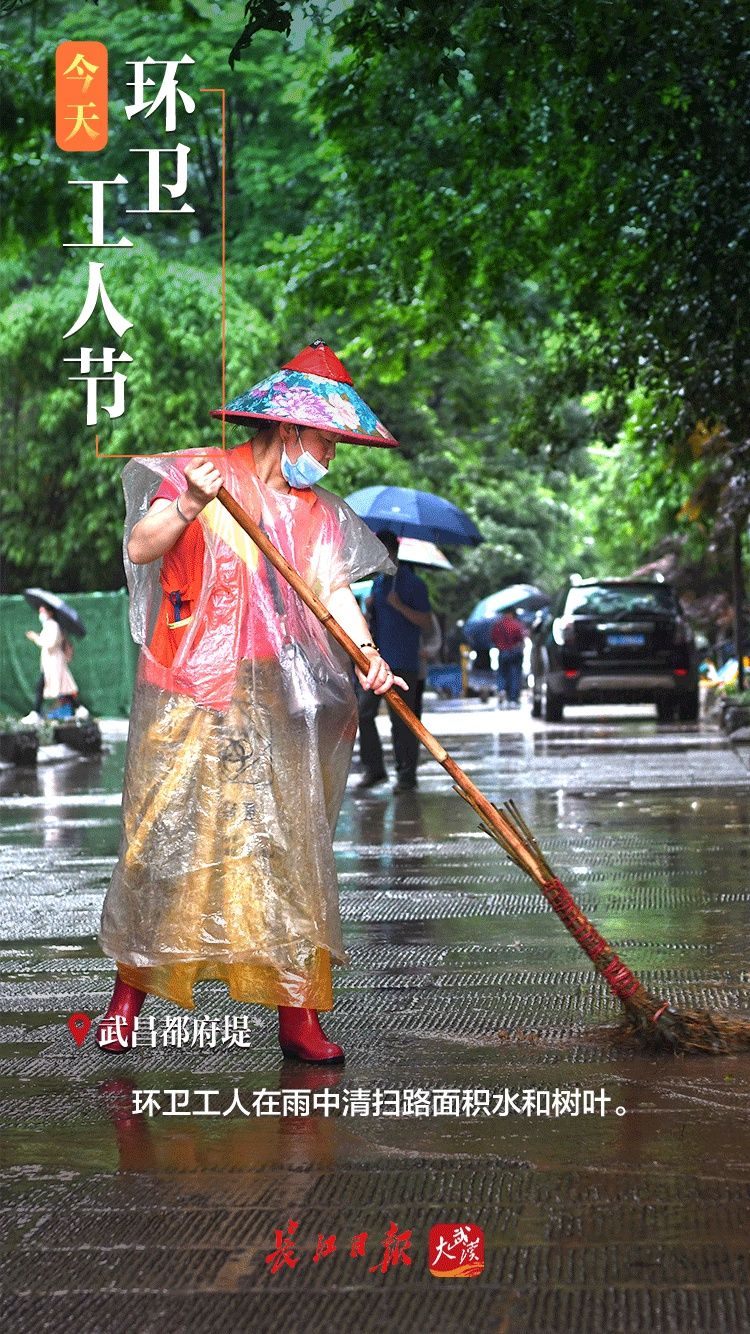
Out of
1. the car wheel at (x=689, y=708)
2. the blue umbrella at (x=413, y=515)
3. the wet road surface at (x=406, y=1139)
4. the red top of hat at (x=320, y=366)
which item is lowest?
the wet road surface at (x=406, y=1139)

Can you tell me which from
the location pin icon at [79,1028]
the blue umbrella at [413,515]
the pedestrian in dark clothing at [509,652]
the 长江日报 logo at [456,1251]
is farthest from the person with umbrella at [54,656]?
the 长江日报 logo at [456,1251]

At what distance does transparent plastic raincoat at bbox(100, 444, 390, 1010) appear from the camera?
18.1 feet

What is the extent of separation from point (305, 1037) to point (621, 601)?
2215 cm

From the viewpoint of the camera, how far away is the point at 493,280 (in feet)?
71.2

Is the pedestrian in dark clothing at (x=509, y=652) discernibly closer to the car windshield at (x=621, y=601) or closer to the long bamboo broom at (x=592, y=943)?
the car windshield at (x=621, y=601)

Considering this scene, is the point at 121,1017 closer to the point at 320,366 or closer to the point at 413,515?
the point at 320,366

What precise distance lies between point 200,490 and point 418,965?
2508 millimetres

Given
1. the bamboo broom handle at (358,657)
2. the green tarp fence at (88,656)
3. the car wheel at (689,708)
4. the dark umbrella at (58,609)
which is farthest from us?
the green tarp fence at (88,656)

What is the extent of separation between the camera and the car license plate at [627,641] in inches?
1065

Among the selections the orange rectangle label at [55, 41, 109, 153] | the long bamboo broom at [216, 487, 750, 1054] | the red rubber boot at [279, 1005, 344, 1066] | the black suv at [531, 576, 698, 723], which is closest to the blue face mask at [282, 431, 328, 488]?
the long bamboo broom at [216, 487, 750, 1054]

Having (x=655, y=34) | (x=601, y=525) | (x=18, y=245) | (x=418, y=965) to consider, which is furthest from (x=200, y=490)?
(x=601, y=525)

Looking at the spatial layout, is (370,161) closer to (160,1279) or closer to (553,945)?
(553,945)

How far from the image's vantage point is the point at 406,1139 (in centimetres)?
478

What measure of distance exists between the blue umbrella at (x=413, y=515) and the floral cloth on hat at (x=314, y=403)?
46.9ft
